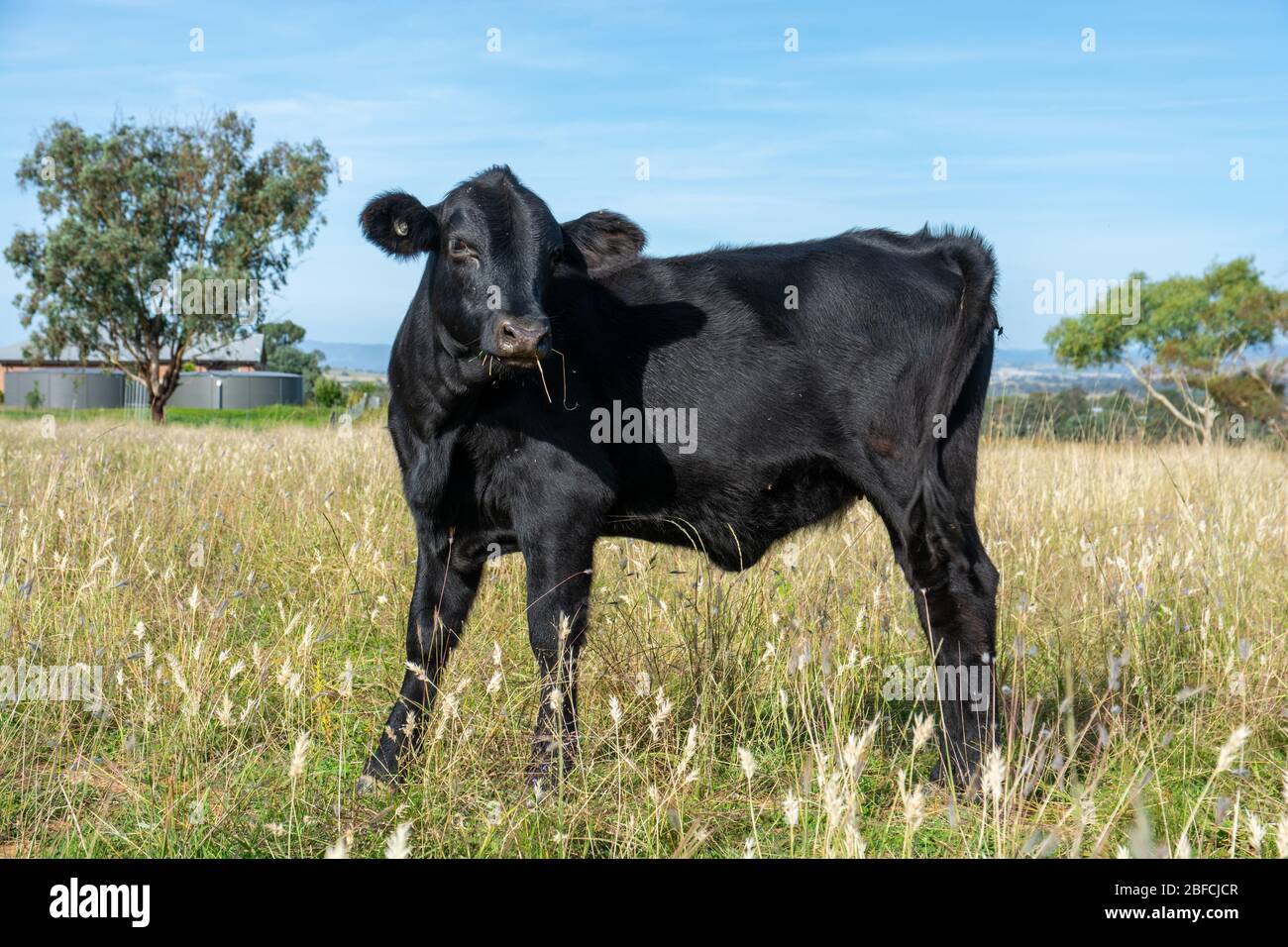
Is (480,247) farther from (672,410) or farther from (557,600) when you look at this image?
(557,600)

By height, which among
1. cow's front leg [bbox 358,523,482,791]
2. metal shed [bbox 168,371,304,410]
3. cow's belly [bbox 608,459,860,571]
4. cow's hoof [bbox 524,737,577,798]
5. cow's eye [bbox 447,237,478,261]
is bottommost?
cow's hoof [bbox 524,737,577,798]

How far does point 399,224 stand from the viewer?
13.6 feet

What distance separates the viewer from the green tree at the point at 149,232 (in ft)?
129

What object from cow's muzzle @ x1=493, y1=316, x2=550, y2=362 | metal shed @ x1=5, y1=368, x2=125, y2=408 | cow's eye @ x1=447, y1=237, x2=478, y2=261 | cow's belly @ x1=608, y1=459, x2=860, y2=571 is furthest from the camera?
Result: metal shed @ x1=5, y1=368, x2=125, y2=408

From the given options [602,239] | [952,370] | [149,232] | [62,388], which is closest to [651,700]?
[952,370]

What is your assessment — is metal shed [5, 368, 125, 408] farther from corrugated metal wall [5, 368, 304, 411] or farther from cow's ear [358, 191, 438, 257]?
cow's ear [358, 191, 438, 257]

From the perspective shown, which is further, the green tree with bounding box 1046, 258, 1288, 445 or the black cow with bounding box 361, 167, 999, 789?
the green tree with bounding box 1046, 258, 1288, 445

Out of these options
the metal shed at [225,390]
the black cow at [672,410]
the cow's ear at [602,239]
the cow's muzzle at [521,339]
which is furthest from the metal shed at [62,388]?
the cow's muzzle at [521,339]

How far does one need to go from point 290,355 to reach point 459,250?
346 ft

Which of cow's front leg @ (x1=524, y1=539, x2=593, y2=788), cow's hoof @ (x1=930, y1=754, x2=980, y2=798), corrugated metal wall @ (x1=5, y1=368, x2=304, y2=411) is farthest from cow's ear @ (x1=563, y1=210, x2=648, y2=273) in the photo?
corrugated metal wall @ (x1=5, y1=368, x2=304, y2=411)

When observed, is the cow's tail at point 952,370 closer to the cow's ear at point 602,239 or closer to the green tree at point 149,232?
the cow's ear at point 602,239

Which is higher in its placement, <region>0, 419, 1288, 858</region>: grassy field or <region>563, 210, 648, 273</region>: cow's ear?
<region>563, 210, 648, 273</region>: cow's ear

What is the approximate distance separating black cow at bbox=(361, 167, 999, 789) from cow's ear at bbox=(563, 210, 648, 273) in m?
0.01

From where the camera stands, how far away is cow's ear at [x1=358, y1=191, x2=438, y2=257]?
4164mm
